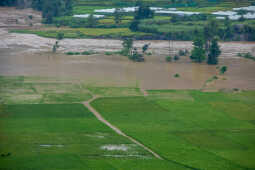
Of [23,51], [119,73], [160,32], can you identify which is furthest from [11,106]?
[160,32]

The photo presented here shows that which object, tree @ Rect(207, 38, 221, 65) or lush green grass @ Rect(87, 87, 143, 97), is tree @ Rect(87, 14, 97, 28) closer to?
tree @ Rect(207, 38, 221, 65)

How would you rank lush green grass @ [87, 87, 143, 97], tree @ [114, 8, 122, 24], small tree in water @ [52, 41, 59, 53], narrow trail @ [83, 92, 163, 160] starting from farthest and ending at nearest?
1. tree @ [114, 8, 122, 24]
2. small tree in water @ [52, 41, 59, 53]
3. lush green grass @ [87, 87, 143, 97]
4. narrow trail @ [83, 92, 163, 160]

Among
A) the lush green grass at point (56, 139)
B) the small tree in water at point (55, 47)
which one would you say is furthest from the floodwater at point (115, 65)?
the lush green grass at point (56, 139)

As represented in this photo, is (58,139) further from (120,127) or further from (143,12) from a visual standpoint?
(143,12)

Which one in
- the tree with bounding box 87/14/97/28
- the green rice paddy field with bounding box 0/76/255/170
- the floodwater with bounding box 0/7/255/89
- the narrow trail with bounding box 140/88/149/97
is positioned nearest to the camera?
the green rice paddy field with bounding box 0/76/255/170

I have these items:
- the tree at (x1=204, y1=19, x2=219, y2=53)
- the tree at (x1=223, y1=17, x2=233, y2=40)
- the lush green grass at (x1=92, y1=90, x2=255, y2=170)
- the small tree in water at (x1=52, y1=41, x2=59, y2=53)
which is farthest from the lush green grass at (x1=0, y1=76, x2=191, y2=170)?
the tree at (x1=223, y1=17, x2=233, y2=40)
